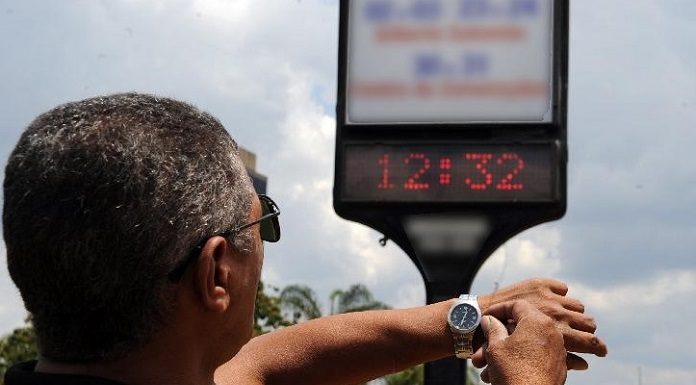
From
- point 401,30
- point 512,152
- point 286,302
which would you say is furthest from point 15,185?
point 286,302

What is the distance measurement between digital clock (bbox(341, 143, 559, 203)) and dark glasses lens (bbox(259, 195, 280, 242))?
6.31 meters

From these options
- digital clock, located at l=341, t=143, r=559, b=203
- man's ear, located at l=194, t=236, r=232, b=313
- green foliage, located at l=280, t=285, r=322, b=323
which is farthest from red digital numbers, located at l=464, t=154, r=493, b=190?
green foliage, located at l=280, t=285, r=322, b=323

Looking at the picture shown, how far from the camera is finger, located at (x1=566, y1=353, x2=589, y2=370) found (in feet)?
7.91

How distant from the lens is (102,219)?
1736mm

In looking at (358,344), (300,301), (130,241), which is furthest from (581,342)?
(300,301)

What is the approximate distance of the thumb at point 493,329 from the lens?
227 cm

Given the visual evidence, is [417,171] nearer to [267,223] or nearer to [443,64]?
[443,64]

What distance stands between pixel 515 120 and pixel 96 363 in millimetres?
7044

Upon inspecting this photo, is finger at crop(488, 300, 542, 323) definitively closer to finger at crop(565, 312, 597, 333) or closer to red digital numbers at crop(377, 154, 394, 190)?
finger at crop(565, 312, 597, 333)

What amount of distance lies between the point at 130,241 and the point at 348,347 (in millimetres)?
920

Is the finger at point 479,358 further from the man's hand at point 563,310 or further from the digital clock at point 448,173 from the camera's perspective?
the digital clock at point 448,173

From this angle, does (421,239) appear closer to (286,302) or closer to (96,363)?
(96,363)

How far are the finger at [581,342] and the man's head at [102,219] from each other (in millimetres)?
837

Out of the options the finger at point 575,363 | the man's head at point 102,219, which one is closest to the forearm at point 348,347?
the finger at point 575,363
